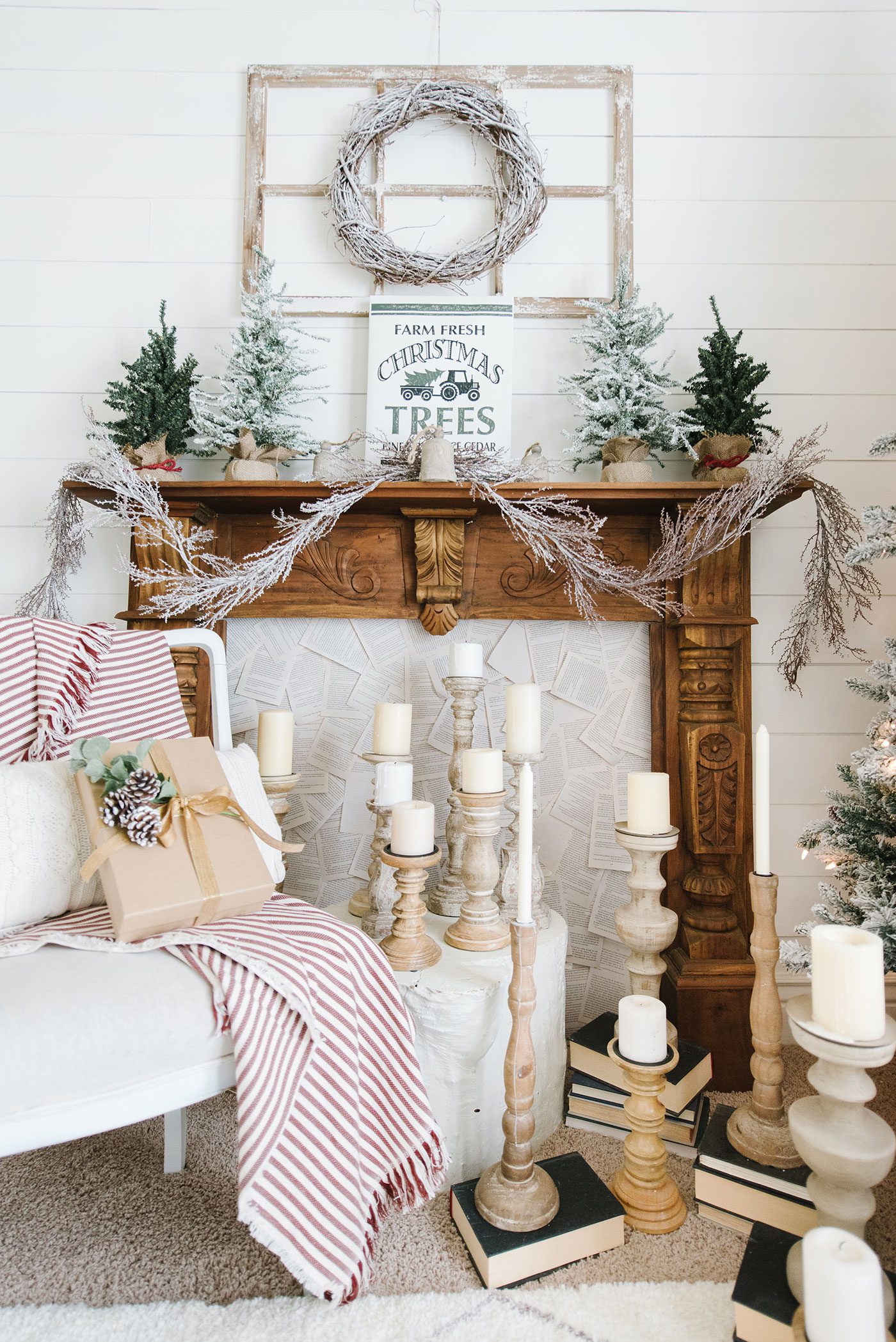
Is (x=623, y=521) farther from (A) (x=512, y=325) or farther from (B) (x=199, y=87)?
(B) (x=199, y=87)

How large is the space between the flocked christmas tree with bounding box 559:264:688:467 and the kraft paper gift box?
104cm

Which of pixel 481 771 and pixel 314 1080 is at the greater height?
pixel 481 771

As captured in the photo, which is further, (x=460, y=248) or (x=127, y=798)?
(x=460, y=248)

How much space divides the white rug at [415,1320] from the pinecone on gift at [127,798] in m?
0.58

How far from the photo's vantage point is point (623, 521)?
1.57 m

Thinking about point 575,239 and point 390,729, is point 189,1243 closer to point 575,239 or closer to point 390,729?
point 390,729

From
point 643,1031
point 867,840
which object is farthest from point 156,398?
point 867,840

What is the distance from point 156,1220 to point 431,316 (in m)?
1.78

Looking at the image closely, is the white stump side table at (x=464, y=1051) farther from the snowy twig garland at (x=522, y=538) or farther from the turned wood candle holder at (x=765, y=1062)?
the snowy twig garland at (x=522, y=538)

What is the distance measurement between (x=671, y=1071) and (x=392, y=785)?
2.22 feet

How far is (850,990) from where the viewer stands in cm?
76

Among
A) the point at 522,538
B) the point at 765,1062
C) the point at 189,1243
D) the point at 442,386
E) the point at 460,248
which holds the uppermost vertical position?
the point at 460,248

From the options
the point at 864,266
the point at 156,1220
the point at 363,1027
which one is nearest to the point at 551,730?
the point at 363,1027

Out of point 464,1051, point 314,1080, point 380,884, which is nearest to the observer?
point 314,1080
